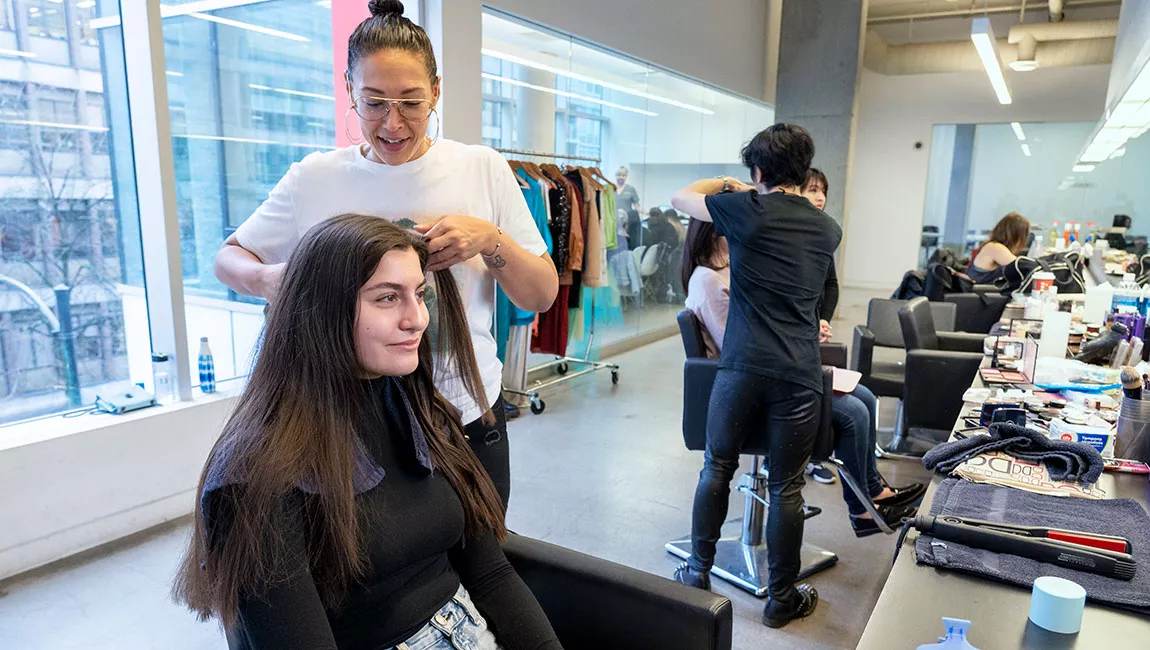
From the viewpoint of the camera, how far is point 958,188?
33.2ft

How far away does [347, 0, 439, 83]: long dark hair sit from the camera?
132cm

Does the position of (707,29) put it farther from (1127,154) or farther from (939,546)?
(939,546)

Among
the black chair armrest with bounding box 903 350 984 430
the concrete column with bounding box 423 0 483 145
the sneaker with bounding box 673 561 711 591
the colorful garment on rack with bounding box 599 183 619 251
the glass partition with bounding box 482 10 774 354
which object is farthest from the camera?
the colorful garment on rack with bounding box 599 183 619 251

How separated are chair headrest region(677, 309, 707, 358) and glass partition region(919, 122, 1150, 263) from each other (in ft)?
27.8

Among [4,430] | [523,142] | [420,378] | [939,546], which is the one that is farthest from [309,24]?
[939,546]

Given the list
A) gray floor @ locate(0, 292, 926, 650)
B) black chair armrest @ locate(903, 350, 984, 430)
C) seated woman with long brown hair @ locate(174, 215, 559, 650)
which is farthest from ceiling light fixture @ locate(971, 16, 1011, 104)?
seated woman with long brown hair @ locate(174, 215, 559, 650)

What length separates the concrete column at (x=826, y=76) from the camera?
26.2 feet

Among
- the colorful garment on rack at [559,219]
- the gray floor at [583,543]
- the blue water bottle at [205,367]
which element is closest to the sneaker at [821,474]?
the gray floor at [583,543]

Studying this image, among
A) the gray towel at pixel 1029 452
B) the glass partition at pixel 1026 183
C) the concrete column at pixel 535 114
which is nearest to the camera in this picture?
the gray towel at pixel 1029 452

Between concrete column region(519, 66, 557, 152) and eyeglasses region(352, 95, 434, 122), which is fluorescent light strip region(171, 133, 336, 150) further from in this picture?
eyeglasses region(352, 95, 434, 122)

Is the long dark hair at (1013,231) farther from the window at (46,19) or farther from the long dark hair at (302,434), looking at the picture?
the window at (46,19)

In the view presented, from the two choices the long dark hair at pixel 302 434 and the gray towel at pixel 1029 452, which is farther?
the gray towel at pixel 1029 452

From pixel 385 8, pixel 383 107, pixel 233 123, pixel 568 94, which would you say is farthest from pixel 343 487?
pixel 568 94

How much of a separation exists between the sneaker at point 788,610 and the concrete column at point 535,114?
Result: 11.3 ft
